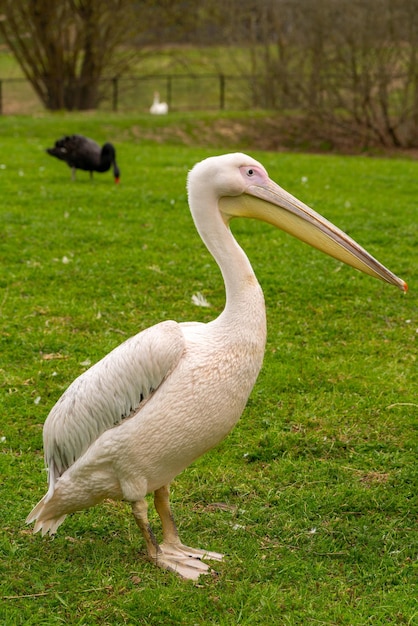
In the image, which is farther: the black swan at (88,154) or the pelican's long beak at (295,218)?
the black swan at (88,154)

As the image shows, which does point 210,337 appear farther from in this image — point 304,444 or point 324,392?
point 324,392

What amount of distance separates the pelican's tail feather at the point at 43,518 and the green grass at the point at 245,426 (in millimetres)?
140

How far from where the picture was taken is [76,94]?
832 inches

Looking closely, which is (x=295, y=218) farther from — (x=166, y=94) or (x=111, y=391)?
(x=166, y=94)

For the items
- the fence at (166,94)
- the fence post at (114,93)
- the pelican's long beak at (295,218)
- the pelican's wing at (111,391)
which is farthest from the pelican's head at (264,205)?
the fence post at (114,93)

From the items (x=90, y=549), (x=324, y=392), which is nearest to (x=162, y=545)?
(x=90, y=549)

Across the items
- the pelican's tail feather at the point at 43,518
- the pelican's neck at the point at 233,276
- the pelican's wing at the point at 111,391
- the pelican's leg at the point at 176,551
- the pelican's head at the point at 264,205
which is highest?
the pelican's head at the point at 264,205

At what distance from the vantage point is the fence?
2220 cm

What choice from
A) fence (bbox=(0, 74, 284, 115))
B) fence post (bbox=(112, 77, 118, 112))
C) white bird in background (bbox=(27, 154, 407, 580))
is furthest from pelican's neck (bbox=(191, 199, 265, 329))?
fence post (bbox=(112, 77, 118, 112))

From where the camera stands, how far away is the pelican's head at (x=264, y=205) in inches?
126

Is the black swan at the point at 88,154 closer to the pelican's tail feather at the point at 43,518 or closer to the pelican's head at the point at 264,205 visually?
the pelican's head at the point at 264,205

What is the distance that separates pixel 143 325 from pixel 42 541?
243 cm

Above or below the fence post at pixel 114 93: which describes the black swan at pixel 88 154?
below

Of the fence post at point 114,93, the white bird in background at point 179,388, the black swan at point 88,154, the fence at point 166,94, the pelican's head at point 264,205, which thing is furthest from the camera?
the fence at point 166,94
